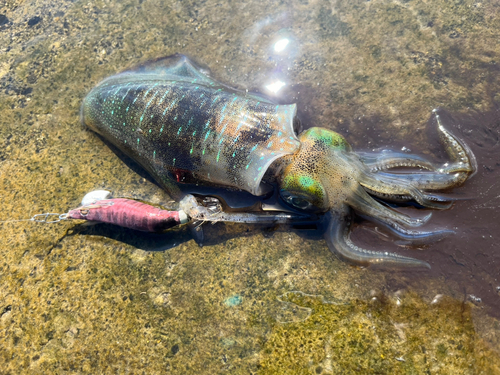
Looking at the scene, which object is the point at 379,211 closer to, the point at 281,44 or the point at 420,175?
the point at 420,175

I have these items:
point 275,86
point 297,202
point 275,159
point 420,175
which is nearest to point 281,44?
point 275,86

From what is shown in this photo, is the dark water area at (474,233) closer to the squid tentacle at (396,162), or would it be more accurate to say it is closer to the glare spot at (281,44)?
the squid tentacle at (396,162)

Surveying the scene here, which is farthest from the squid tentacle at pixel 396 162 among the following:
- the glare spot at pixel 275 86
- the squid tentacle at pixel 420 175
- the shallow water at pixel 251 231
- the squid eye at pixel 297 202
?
the glare spot at pixel 275 86

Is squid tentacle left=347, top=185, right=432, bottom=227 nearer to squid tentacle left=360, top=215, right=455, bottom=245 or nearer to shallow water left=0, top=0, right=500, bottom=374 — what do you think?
squid tentacle left=360, top=215, right=455, bottom=245

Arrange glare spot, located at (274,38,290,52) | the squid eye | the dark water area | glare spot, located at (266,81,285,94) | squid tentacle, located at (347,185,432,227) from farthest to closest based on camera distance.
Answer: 1. glare spot, located at (274,38,290,52)
2. glare spot, located at (266,81,285,94)
3. the squid eye
4. squid tentacle, located at (347,185,432,227)
5. the dark water area

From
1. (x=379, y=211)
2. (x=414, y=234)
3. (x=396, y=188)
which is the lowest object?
(x=414, y=234)

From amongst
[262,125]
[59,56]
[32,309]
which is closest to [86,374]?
[32,309]

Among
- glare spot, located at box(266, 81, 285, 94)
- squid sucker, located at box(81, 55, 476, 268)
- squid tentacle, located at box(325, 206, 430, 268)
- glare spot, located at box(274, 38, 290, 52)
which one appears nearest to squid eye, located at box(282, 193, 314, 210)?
squid sucker, located at box(81, 55, 476, 268)

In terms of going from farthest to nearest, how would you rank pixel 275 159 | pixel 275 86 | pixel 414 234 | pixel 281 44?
pixel 281 44 → pixel 275 86 → pixel 275 159 → pixel 414 234
